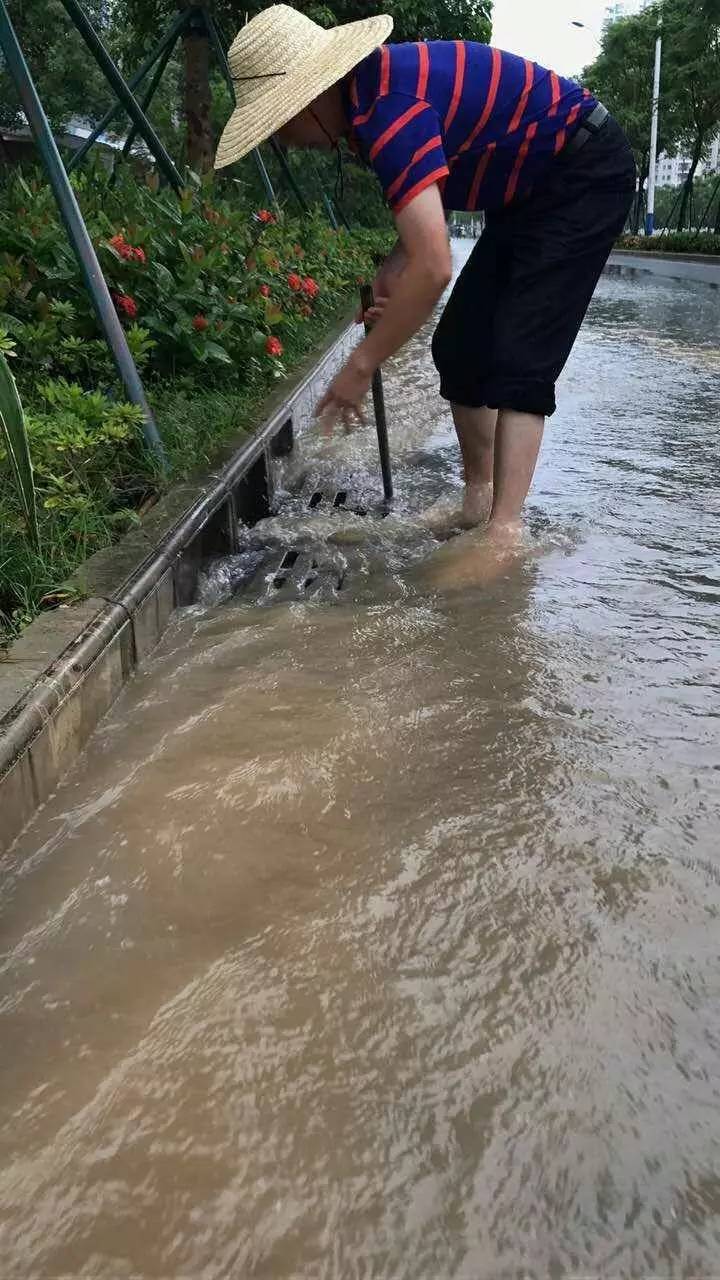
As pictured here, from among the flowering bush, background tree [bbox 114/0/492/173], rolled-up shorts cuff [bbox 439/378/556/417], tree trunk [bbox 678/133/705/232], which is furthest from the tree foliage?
rolled-up shorts cuff [bbox 439/378/556/417]

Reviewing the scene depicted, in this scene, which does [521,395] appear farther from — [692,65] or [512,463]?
[692,65]

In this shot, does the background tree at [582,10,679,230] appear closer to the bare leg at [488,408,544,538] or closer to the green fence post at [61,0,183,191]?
the green fence post at [61,0,183,191]

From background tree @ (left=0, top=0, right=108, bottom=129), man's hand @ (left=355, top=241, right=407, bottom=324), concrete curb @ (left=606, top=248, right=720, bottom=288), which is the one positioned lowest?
concrete curb @ (left=606, top=248, right=720, bottom=288)

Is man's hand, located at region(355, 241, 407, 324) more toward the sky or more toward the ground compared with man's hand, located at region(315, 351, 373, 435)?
more toward the sky

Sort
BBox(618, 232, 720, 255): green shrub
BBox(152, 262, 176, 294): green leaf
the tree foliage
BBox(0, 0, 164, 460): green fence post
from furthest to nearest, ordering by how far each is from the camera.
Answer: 1. the tree foliage
2. BBox(618, 232, 720, 255): green shrub
3. BBox(152, 262, 176, 294): green leaf
4. BBox(0, 0, 164, 460): green fence post

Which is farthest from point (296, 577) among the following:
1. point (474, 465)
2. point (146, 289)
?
point (146, 289)

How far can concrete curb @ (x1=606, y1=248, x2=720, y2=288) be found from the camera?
64.9ft

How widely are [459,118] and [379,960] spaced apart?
2057mm

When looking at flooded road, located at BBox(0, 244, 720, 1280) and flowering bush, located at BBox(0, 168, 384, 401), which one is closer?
flooded road, located at BBox(0, 244, 720, 1280)

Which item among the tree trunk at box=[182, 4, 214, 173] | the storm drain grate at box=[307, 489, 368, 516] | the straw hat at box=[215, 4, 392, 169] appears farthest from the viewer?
the tree trunk at box=[182, 4, 214, 173]

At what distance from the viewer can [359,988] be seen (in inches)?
55.2

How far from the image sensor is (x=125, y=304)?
3818 millimetres

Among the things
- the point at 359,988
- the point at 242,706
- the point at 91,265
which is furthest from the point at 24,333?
the point at 359,988

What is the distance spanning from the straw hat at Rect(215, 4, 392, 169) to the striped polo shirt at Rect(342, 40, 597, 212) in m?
0.06
